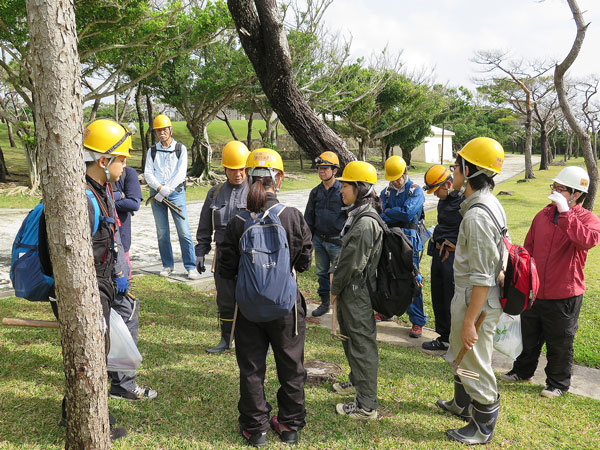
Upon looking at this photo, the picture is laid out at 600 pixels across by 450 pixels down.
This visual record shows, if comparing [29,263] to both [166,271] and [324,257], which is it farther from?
[166,271]

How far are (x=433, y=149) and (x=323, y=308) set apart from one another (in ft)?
167

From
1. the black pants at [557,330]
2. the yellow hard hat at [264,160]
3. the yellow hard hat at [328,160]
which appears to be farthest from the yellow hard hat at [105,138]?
the black pants at [557,330]

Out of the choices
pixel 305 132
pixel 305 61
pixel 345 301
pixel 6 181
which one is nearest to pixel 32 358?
pixel 345 301

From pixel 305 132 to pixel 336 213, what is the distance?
4.99 feet

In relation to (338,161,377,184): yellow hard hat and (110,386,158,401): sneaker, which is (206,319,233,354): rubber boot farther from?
(338,161,377,184): yellow hard hat

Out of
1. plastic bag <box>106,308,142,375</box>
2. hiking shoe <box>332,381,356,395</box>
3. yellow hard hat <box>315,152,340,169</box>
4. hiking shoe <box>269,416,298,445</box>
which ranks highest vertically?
yellow hard hat <box>315,152,340,169</box>

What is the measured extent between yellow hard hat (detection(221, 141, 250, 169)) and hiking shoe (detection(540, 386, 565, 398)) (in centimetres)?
340

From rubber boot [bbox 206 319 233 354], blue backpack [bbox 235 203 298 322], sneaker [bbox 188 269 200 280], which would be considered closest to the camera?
blue backpack [bbox 235 203 298 322]

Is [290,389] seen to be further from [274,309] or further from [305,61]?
[305,61]

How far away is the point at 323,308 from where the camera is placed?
232 inches

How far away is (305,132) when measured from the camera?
251 inches

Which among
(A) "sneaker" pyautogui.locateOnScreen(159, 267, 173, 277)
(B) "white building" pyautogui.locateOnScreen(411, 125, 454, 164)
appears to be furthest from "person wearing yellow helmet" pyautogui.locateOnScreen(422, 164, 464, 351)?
(B) "white building" pyautogui.locateOnScreen(411, 125, 454, 164)

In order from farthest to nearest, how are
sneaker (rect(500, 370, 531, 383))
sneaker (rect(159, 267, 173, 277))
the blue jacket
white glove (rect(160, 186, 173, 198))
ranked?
1. sneaker (rect(159, 267, 173, 277))
2. white glove (rect(160, 186, 173, 198))
3. the blue jacket
4. sneaker (rect(500, 370, 531, 383))

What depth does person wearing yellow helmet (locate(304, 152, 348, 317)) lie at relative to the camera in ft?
17.9
